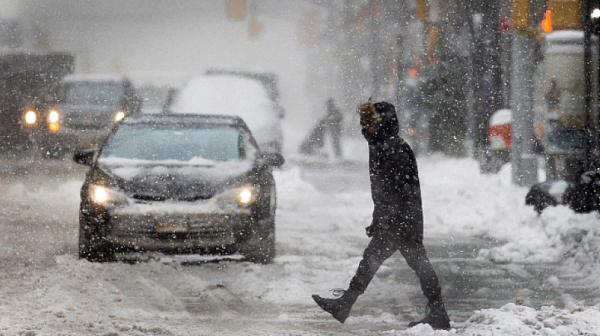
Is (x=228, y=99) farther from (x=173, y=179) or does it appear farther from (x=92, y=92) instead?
(x=173, y=179)

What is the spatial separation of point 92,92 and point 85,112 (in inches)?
53.3

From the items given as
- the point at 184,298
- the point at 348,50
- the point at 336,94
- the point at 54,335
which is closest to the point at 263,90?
the point at 184,298

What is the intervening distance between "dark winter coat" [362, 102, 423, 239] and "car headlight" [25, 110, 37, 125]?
51.1 feet

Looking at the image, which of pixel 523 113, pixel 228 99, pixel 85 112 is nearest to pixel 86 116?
pixel 85 112

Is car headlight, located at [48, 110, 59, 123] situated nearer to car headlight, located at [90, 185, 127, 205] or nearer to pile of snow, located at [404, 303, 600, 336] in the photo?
car headlight, located at [90, 185, 127, 205]

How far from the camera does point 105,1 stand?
79.4m

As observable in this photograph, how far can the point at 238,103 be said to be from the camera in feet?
64.7

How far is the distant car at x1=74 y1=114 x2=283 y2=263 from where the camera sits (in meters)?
9.14

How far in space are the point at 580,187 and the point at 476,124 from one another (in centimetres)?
1244

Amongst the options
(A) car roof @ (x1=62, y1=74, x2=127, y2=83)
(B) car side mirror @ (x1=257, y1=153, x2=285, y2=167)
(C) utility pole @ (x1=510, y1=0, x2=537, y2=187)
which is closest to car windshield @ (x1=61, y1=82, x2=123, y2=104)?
(A) car roof @ (x1=62, y1=74, x2=127, y2=83)

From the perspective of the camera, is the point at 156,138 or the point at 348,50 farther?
the point at 348,50

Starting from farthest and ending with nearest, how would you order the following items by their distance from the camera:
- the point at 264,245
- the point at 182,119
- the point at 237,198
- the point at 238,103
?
the point at 238,103
the point at 182,119
the point at 264,245
the point at 237,198

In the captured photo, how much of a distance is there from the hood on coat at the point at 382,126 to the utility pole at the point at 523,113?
8.49 metres

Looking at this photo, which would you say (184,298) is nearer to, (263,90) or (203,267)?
(203,267)
